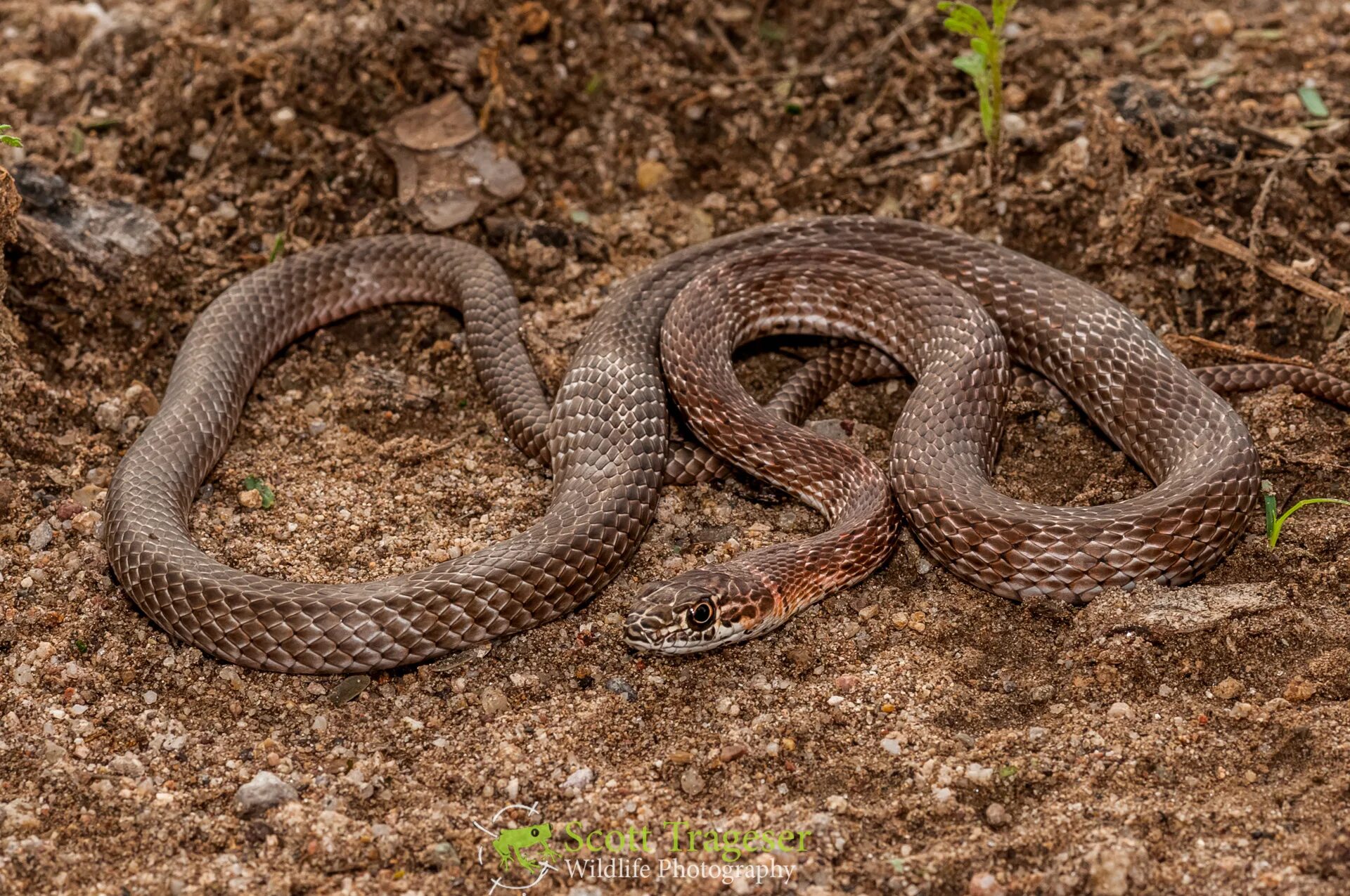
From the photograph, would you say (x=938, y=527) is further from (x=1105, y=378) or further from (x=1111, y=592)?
(x=1105, y=378)

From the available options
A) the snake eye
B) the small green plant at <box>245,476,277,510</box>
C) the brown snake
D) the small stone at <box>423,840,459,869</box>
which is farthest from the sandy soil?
the snake eye

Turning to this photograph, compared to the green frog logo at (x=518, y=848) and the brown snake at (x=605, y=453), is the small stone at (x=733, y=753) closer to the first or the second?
the brown snake at (x=605, y=453)

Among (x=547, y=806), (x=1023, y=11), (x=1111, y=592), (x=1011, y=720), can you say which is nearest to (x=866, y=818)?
(x=1011, y=720)

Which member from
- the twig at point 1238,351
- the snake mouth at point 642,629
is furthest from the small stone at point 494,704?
the twig at point 1238,351

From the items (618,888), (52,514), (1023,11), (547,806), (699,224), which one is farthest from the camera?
(1023,11)

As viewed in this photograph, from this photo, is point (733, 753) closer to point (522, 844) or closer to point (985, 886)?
point (522, 844)

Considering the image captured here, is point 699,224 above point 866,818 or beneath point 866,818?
above
